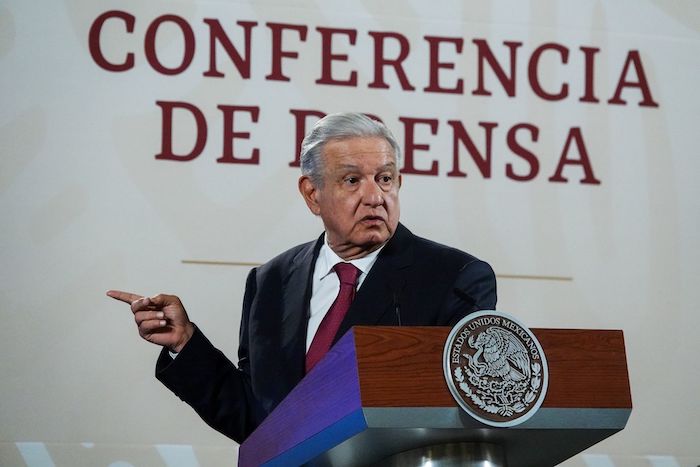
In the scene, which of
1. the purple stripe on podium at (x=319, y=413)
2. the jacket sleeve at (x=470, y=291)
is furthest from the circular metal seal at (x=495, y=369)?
the jacket sleeve at (x=470, y=291)

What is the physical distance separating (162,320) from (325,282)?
40cm

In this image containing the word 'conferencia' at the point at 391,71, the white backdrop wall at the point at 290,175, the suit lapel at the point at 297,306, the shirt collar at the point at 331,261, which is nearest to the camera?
the suit lapel at the point at 297,306

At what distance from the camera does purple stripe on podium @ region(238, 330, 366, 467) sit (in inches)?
54.5

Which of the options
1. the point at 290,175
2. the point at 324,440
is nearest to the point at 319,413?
the point at 324,440

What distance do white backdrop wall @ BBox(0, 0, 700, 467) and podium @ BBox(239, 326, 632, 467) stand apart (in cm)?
202

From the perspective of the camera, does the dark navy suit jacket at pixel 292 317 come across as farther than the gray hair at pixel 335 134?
No

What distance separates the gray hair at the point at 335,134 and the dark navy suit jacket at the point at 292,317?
19 centimetres

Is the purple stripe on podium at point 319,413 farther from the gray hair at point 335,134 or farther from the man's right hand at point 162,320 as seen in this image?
the gray hair at point 335,134

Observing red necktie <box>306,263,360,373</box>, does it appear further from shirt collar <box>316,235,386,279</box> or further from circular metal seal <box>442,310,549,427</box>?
circular metal seal <box>442,310,549,427</box>

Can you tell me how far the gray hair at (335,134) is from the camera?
89.3 inches

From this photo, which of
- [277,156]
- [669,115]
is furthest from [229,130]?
[669,115]

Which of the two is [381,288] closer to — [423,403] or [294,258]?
[294,258]

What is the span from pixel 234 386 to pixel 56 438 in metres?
1.31

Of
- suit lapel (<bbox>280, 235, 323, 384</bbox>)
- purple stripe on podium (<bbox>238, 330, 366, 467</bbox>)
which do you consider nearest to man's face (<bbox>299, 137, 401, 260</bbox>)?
suit lapel (<bbox>280, 235, 323, 384</bbox>)
